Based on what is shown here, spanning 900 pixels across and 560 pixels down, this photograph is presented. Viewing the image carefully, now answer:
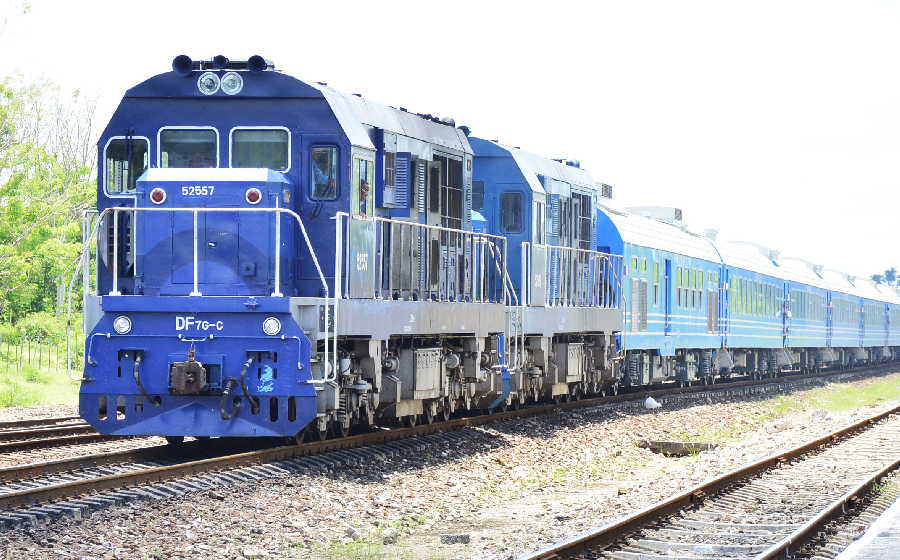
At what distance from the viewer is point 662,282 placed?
2894cm

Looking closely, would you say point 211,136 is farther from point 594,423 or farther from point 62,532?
point 594,423

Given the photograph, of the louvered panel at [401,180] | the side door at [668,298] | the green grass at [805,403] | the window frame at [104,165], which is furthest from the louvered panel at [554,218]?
the window frame at [104,165]

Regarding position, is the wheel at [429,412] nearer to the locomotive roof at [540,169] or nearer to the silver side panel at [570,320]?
the silver side panel at [570,320]

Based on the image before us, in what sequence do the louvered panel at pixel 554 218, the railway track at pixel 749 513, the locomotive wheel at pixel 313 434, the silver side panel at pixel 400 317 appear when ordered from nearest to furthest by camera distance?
1. the railway track at pixel 749 513
2. the silver side panel at pixel 400 317
3. the locomotive wheel at pixel 313 434
4. the louvered panel at pixel 554 218

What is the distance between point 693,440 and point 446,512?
8361mm

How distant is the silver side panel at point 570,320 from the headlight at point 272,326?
7.30 metres

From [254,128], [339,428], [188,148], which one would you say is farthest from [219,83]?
[339,428]

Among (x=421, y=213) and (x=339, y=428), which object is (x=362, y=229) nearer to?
(x=421, y=213)

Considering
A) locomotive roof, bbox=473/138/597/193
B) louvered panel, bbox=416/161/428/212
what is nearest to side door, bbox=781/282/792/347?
locomotive roof, bbox=473/138/597/193

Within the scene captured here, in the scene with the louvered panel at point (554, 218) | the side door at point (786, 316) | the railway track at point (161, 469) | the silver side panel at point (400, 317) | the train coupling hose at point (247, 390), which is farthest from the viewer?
the side door at point (786, 316)

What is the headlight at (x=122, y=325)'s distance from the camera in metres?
12.7

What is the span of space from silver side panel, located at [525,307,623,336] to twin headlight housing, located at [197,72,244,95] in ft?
23.1

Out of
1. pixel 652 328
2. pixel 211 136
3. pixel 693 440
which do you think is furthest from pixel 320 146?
pixel 652 328

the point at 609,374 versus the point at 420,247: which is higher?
the point at 420,247
